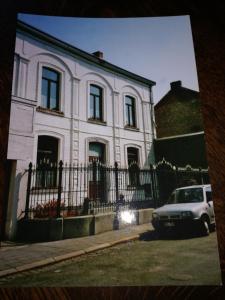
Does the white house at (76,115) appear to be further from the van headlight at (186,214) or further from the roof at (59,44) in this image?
the van headlight at (186,214)

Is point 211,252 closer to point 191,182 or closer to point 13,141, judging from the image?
point 191,182

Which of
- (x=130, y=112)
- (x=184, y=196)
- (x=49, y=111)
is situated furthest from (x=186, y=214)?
(x=49, y=111)

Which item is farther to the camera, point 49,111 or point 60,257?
point 49,111

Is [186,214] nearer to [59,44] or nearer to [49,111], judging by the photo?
[49,111]

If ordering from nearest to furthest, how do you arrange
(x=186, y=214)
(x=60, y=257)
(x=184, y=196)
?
(x=60, y=257), (x=186, y=214), (x=184, y=196)

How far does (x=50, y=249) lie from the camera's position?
135 inches

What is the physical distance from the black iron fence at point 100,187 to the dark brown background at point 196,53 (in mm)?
2243

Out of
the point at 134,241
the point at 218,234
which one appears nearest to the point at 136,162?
the point at 134,241

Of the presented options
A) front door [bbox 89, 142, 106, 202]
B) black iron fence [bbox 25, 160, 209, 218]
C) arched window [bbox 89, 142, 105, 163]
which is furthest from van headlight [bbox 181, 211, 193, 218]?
arched window [bbox 89, 142, 105, 163]

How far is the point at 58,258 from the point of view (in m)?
3.01

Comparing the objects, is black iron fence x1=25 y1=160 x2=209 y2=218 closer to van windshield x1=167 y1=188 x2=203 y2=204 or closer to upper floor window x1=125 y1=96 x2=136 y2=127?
van windshield x1=167 y1=188 x2=203 y2=204

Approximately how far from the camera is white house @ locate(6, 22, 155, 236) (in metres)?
3.57

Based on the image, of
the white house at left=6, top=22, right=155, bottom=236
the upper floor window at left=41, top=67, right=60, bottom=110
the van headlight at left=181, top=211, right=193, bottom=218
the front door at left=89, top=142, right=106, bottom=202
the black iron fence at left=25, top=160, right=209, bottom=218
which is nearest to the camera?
the van headlight at left=181, top=211, right=193, bottom=218

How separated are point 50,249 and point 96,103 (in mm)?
3176
